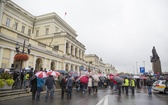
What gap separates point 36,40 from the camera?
837 inches

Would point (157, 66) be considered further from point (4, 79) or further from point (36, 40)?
point (4, 79)

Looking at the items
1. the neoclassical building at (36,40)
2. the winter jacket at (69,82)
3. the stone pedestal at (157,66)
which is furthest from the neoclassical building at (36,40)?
the stone pedestal at (157,66)

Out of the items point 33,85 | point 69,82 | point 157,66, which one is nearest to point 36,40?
point 33,85

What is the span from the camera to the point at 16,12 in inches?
1164

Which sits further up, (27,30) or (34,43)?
(27,30)

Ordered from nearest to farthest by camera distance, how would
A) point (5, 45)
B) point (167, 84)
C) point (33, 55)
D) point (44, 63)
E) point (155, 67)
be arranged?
point (167, 84)
point (5, 45)
point (33, 55)
point (44, 63)
point (155, 67)

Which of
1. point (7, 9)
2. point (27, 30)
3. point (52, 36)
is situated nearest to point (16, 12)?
point (7, 9)

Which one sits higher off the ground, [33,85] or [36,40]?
[36,40]

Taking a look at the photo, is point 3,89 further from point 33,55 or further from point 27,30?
point 27,30

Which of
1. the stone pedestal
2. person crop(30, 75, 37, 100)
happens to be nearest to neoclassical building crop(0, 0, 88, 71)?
person crop(30, 75, 37, 100)

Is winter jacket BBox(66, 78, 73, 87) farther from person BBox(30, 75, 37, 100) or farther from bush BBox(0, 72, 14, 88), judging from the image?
bush BBox(0, 72, 14, 88)

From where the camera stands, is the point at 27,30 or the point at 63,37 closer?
the point at 63,37

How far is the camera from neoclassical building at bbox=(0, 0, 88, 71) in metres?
16.2

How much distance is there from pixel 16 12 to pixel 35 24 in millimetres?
8293
